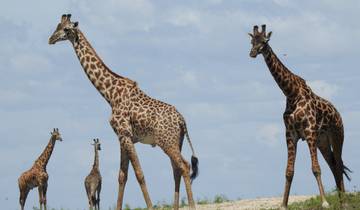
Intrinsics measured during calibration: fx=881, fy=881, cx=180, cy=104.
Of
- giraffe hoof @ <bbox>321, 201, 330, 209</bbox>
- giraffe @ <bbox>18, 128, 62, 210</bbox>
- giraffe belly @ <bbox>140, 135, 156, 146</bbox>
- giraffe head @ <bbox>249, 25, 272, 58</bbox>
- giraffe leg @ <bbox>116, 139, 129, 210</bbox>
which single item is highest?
giraffe head @ <bbox>249, 25, 272, 58</bbox>

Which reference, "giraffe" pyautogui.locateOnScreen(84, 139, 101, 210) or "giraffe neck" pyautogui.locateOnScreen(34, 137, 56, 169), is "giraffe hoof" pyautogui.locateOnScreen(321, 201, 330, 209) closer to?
"giraffe" pyautogui.locateOnScreen(84, 139, 101, 210)

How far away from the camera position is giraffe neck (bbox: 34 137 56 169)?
29.1 meters

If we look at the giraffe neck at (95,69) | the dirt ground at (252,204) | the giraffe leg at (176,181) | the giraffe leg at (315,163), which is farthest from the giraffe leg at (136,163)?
the giraffe leg at (315,163)

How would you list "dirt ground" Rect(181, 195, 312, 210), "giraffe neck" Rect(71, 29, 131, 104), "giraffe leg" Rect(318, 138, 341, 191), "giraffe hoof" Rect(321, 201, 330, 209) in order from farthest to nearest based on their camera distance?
"dirt ground" Rect(181, 195, 312, 210) → "giraffe neck" Rect(71, 29, 131, 104) → "giraffe leg" Rect(318, 138, 341, 191) → "giraffe hoof" Rect(321, 201, 330, 209)

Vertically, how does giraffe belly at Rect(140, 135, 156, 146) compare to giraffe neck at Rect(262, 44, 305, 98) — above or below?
below

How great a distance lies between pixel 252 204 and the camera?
21719 millimetres

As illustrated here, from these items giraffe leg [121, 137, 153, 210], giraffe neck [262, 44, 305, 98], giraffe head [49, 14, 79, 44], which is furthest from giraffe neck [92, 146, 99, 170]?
giraffe neck [262, 44, 305, 98]

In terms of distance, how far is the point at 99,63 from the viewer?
840 inches

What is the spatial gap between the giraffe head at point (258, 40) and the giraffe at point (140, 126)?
8.01 feet

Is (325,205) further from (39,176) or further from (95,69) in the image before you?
(39,176)

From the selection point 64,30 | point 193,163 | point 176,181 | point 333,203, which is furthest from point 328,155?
point 64,30

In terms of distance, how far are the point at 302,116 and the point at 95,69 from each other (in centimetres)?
533

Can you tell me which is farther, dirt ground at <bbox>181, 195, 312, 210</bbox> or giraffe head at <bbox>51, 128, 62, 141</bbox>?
giraffe head at <bbox>51, 128, 62, 141</bbox>

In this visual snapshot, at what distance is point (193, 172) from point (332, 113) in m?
3.41
